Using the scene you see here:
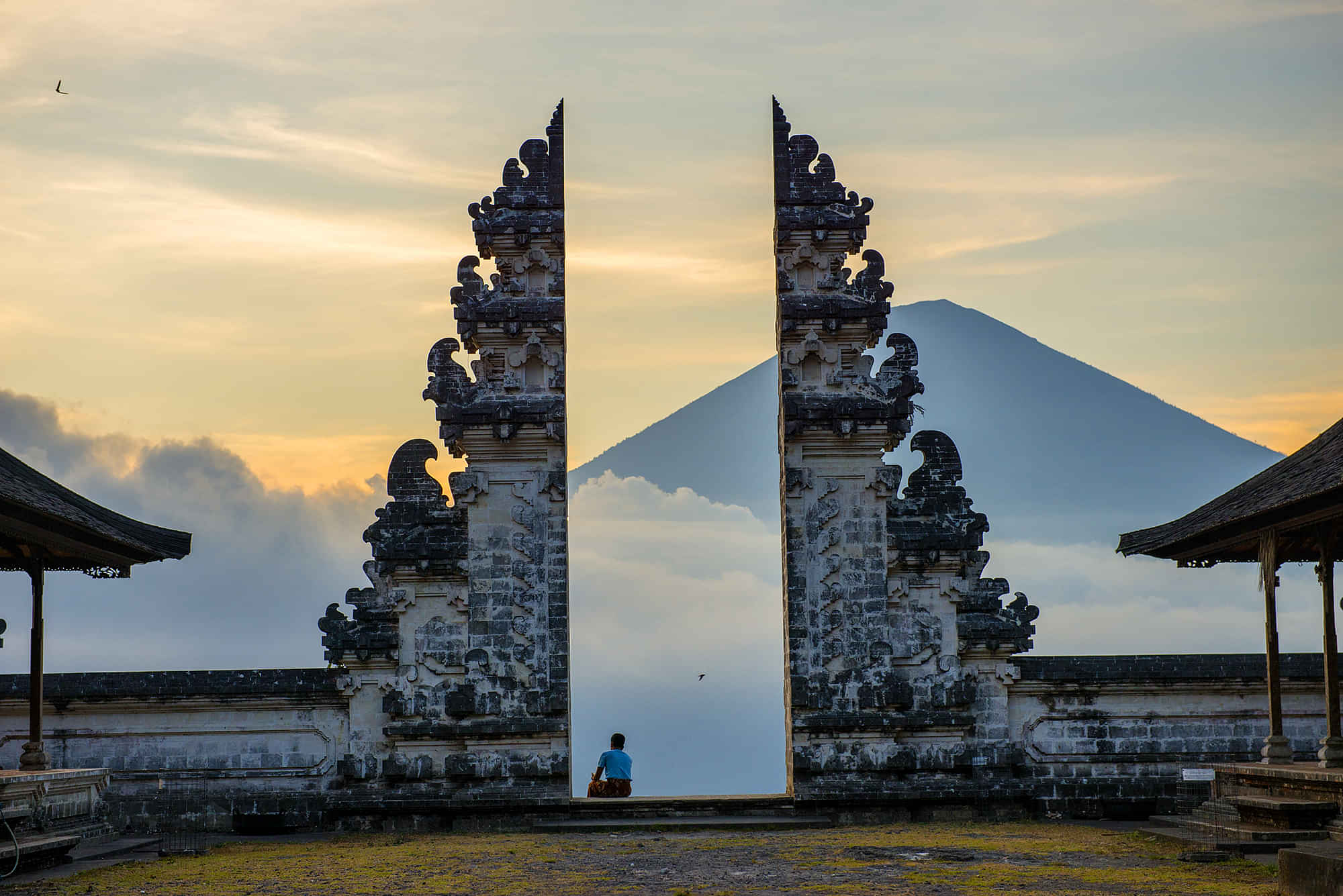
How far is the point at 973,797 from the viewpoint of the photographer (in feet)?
60.8

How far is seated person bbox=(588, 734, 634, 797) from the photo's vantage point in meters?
19.3

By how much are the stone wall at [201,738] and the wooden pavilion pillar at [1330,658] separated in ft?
36.1

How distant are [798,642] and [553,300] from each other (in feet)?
17.5

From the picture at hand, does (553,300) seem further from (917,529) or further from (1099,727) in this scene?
(1099,727)

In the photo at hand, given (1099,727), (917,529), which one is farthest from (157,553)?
(1099,727)

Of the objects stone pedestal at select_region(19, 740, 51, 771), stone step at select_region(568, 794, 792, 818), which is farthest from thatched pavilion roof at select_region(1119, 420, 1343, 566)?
stone pedestal at select_region(19, 740, 51, 771)

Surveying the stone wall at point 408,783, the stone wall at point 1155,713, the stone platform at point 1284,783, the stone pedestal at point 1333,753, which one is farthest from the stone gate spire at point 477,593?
the stone pedestal at point 1333,753

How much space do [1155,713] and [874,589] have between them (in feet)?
12.3

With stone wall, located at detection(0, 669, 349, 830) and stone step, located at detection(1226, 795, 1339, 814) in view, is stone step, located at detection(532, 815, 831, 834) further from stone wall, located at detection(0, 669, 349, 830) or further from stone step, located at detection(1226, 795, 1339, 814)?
stone step, located at detection(1226, 795, 1339, 814)

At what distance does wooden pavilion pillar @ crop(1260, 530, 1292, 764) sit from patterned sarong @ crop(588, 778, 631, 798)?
7.61 meters

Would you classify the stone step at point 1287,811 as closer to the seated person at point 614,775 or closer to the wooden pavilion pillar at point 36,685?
the seated person at point 614,775

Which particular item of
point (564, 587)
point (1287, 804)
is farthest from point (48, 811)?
point (1287, 804)

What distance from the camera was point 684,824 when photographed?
704 inches

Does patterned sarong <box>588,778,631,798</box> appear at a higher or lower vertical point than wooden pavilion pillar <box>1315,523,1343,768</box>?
lower
